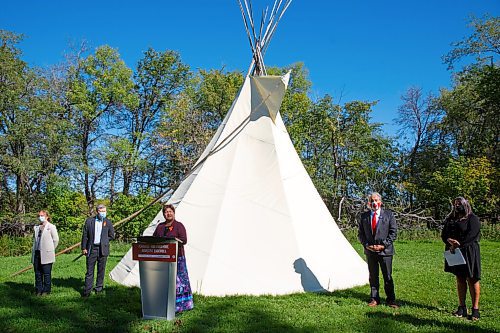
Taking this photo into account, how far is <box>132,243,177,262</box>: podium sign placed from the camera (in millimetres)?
4887

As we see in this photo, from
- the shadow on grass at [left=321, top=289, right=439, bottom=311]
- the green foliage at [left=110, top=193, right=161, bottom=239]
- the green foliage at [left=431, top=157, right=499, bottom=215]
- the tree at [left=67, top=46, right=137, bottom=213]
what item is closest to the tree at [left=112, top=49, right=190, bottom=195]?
the tree at [left=67, top=46, right=137, bottom=213]

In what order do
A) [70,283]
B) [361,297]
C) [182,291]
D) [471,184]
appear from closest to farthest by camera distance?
[182,291]
[361,297]
[70,283]
[471,184]

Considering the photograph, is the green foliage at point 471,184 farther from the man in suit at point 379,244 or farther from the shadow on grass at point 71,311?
the shadow on grass at point 71,311

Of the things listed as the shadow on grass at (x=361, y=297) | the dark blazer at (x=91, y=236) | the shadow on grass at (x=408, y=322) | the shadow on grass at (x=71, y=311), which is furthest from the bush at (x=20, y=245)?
the shadow on grass at (x=408, y=322)

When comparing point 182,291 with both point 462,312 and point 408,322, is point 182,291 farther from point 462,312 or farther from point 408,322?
point 462,312

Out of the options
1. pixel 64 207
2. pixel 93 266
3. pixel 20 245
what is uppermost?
pixel 64 207

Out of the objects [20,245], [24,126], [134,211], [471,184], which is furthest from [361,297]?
[24,126]

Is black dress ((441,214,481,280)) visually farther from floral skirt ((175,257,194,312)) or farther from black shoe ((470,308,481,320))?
floral skirt ((175,257,194,312))

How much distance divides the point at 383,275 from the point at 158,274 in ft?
9.27

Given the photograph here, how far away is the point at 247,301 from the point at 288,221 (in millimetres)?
1489

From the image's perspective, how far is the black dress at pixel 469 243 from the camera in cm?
506

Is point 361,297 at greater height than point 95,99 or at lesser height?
lesser

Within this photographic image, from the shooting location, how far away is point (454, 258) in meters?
5.16

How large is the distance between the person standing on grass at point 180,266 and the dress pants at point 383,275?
2.32 metres
